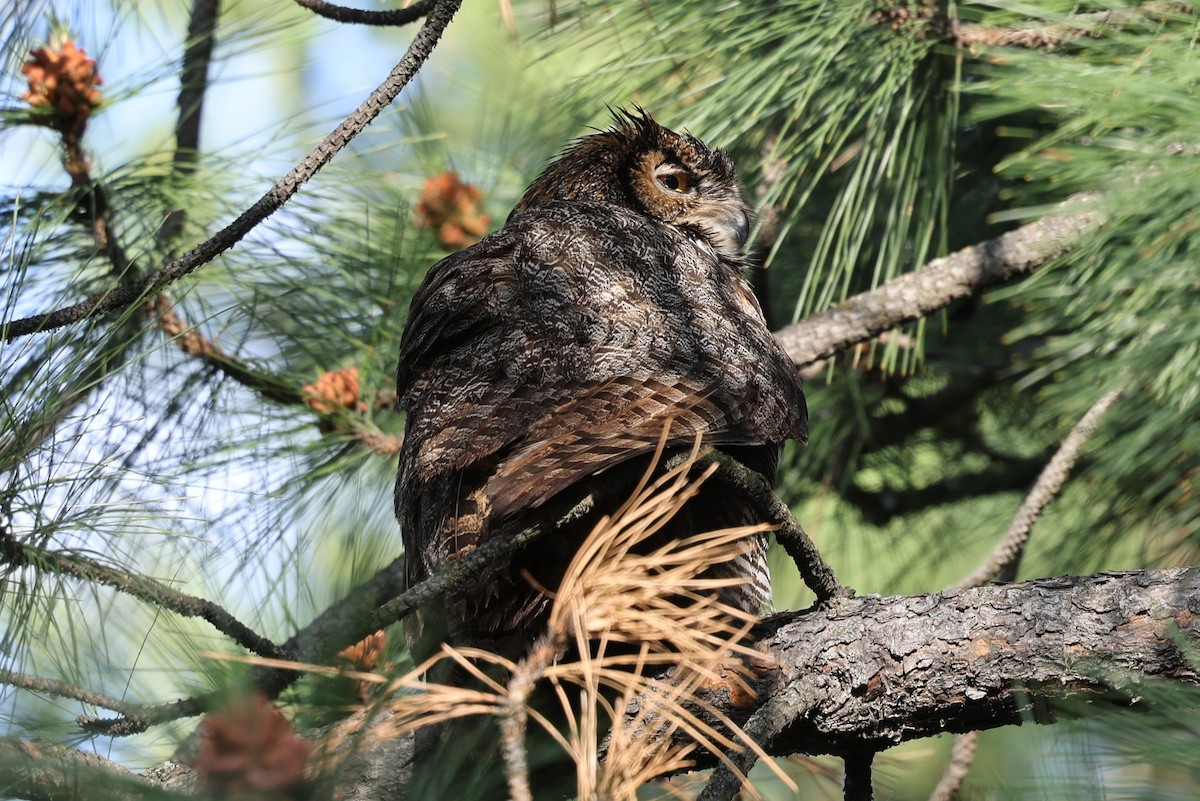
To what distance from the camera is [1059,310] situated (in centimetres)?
323

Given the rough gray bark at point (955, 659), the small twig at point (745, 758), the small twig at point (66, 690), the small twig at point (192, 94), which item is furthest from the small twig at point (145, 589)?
the small twig at point (192, 94)

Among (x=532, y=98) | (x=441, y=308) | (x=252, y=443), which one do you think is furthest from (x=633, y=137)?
(x=252, y=443)

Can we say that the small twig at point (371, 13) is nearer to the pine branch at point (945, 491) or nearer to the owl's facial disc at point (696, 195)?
the owl's facial disc at point (696, 195)

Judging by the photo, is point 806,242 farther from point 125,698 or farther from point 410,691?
point 125,698

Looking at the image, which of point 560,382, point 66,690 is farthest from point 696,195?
point 66,690

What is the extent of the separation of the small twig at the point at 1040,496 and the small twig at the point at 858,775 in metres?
0.95

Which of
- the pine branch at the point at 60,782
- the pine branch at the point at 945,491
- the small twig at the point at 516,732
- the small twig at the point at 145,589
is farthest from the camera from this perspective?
the pine branch at the point at 945,491

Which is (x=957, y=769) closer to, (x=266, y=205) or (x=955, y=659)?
(x=955, y=659)

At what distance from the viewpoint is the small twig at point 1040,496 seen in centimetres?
274

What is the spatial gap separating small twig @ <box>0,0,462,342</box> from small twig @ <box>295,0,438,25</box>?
0.62 ft

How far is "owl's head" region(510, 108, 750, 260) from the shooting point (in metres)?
3.16

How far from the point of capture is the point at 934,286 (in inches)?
116

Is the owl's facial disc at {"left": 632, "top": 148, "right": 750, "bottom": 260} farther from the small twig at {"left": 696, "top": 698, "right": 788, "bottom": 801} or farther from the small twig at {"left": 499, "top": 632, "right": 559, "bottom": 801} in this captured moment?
the small twig at {"left": 499, "top": 632, "right": 559, "bottom": 801}

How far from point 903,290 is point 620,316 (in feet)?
3.61
